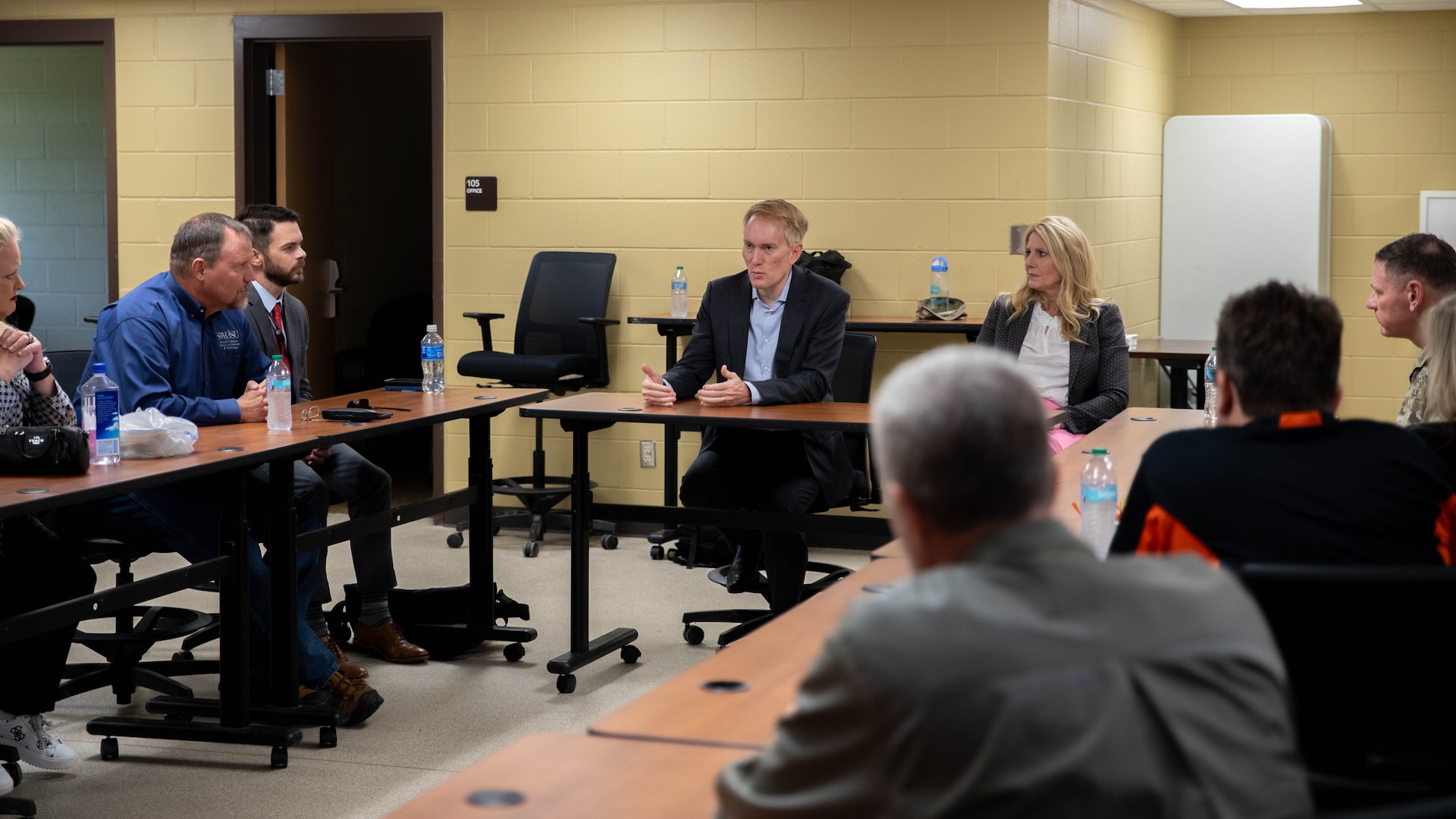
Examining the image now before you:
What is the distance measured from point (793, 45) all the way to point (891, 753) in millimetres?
5249

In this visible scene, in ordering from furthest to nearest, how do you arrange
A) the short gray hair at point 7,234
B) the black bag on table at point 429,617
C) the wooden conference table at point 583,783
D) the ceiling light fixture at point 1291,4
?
1. the ceiling light fixture at point 1291,4
2. the black bag on table at point 429,617
3. the short gray hair at point 7,234
4. the wooden conference table at point 583,783

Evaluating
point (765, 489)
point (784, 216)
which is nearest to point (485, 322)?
point (784, 216)

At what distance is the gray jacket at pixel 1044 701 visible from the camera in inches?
39.9

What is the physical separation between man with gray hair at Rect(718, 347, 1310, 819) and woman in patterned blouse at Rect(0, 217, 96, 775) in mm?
2608

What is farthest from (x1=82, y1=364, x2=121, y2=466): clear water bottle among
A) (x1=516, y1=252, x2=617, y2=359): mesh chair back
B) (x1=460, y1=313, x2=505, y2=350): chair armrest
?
(x1=516, y1=252, x2=617, y2=359): mesh chair back

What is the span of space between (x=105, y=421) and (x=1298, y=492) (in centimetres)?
251

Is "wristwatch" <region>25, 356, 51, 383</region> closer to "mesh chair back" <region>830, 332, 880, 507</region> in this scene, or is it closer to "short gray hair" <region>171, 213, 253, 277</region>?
"short gray hair" <region>171, 213, 253, 277</region>

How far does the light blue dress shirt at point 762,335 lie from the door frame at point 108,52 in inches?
142

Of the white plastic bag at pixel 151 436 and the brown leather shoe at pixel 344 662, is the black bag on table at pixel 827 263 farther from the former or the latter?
the white plastic bag at pixel 151 436

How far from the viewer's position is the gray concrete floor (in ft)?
10.7

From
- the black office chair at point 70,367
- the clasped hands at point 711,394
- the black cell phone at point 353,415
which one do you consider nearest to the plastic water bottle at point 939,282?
the clasped hands at point 711,394

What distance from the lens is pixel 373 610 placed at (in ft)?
14.3

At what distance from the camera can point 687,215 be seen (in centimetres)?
618

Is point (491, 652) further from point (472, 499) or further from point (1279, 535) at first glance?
point (1279, 535)
